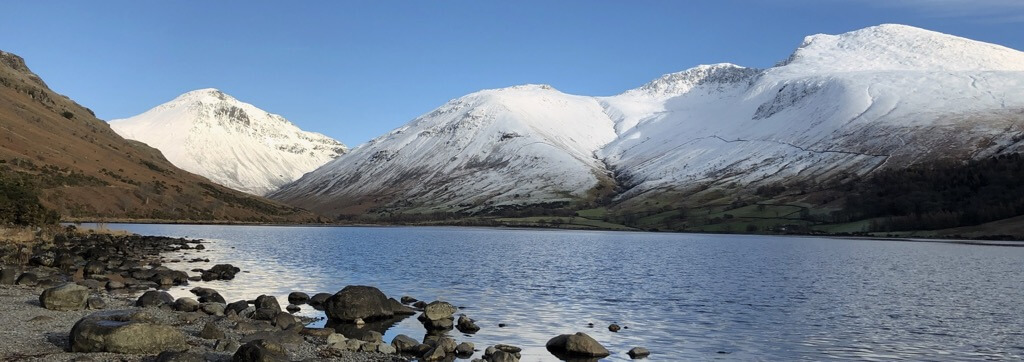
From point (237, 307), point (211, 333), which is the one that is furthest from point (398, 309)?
point (211, 333)

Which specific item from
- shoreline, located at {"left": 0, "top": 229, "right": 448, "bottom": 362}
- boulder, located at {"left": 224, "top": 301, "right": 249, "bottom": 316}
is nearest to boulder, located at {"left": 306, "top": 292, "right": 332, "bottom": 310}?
shoreline, located at {"left": 0, "top": 229, "right": 448, "bottom": 362}

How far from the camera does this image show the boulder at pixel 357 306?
4400 centimetres

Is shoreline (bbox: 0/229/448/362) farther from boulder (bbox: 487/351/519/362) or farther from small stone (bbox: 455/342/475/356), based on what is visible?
boulder (bbox: 487/351/519/362)

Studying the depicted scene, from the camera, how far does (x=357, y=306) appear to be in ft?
146

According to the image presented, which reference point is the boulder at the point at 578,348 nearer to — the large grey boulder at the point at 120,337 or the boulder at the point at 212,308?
the large grey boulder at the point at 120,337

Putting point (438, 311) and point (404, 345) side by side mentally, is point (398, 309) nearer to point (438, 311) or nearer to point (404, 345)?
point (438, 311)

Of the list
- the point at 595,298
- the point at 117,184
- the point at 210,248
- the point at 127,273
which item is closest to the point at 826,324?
the point at 595,298

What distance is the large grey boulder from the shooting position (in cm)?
2686

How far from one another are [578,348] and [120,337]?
19123mm

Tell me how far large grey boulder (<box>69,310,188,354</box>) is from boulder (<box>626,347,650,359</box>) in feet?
64.0

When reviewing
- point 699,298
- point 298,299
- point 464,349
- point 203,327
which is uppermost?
point 699,298

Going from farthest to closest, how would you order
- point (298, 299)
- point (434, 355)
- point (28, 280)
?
point (298, 299), point (28, 280), point (434, 355)

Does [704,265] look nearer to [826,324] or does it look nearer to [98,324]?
[826,324]

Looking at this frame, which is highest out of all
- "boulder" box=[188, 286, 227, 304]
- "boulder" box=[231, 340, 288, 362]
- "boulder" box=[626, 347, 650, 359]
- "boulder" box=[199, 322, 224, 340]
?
"boulder" box=[231, 340, 288, 362]
